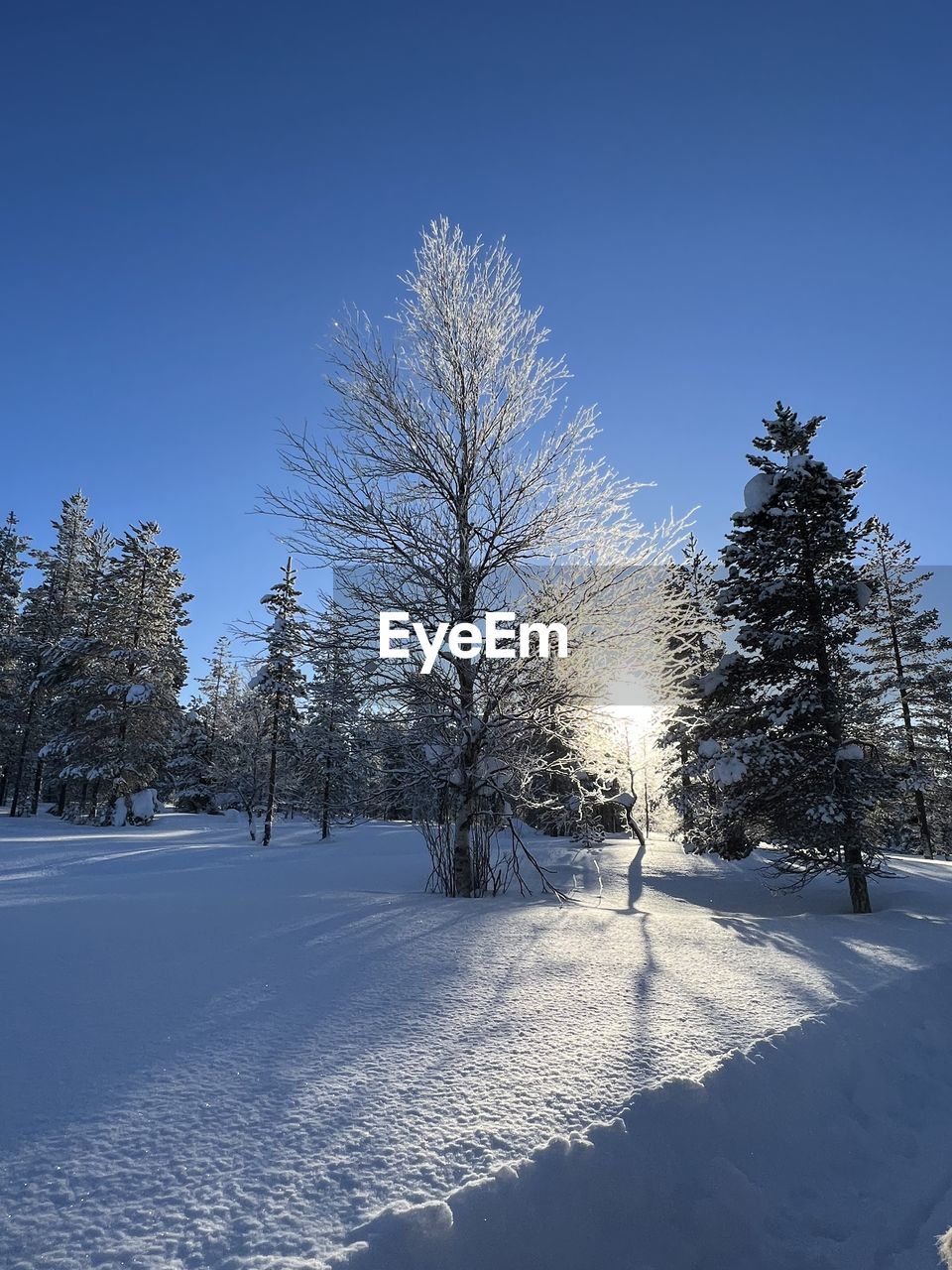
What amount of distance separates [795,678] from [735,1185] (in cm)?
1011

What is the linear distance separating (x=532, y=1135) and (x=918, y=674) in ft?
91.4

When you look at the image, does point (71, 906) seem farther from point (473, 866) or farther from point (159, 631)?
point (159, 631)

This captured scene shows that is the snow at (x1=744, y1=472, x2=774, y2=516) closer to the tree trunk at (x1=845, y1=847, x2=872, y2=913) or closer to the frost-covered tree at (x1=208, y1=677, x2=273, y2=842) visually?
the tree trunk at (x1=845, y1=847, x2=872, y2=913)

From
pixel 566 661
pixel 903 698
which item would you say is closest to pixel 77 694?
pixel 566 661

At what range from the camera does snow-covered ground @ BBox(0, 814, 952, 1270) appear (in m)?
1.74

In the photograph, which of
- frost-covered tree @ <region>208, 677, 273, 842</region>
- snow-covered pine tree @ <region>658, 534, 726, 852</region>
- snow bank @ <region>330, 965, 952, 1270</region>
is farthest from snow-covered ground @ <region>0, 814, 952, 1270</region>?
frost-covered tree @ <region>208, 677, 273, 842</region>

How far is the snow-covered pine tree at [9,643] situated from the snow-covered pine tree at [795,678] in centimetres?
3608

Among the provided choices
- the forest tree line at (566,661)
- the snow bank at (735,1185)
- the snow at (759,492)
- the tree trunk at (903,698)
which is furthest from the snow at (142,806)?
the tree trunk at (903,698)

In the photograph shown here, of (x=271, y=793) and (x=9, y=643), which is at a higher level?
(x=9, y=643)

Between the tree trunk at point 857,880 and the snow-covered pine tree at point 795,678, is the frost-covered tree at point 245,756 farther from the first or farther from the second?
the tree trunk at point 857,880

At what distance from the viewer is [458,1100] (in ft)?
7.62

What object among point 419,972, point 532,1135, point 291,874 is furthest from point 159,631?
point 532,1135

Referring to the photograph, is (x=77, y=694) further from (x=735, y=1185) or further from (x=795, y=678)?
(x=735, y=1185)

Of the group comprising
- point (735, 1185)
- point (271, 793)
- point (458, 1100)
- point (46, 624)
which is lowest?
point (735, 1185)
